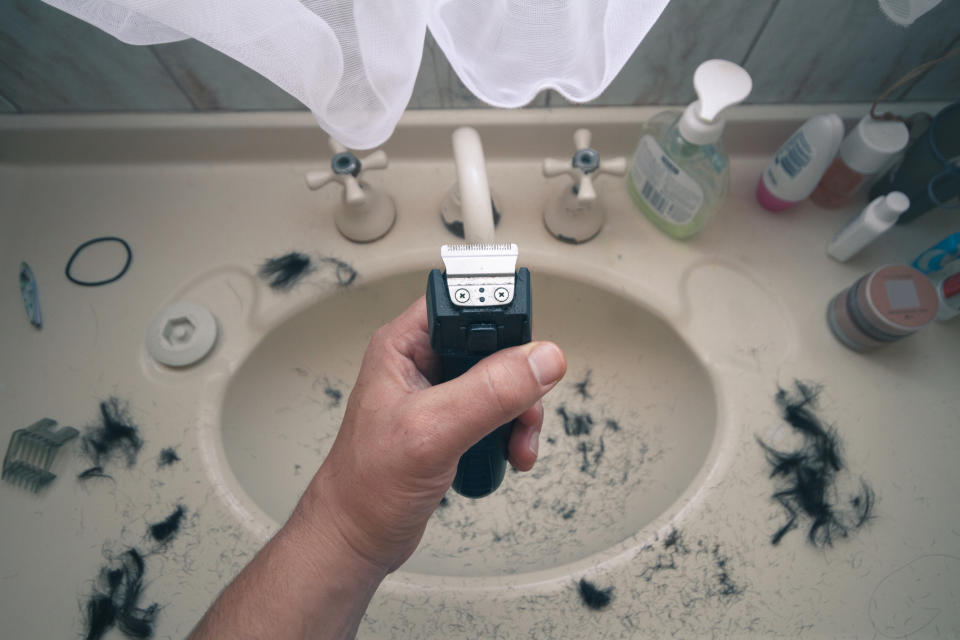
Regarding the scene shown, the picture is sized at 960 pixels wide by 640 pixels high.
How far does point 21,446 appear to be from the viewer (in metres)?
0.58

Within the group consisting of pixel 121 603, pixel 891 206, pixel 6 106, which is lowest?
pixel 121 603

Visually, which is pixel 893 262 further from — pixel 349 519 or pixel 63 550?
pixel 63 550

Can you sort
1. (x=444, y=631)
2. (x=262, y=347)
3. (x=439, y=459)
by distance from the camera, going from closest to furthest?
(x=439, y=459), (x=444, y=631), (x=262, y=347)

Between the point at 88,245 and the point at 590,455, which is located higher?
the point at 88,245

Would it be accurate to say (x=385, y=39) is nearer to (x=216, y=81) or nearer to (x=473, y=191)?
(x=473, y=191)

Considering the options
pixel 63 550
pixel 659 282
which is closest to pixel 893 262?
pixel 659 282

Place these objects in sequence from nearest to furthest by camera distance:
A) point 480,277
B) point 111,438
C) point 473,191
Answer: point 480,277
point 473,191
point 111,438

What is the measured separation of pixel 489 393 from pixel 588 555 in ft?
1.05

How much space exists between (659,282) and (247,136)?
556 millimetres

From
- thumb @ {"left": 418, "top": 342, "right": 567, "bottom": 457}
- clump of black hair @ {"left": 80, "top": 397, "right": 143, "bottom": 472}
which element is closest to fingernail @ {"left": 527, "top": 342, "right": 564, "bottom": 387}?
thumb @ {"left": 418, "top": 342, "right": 567, "bottom": 457}

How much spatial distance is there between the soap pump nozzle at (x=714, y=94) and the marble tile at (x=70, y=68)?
60cm

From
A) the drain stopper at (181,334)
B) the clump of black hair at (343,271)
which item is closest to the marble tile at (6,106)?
the drain stopper at (181,334)

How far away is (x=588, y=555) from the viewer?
0.61 meters

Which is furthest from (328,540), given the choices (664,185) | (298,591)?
(664,185)
